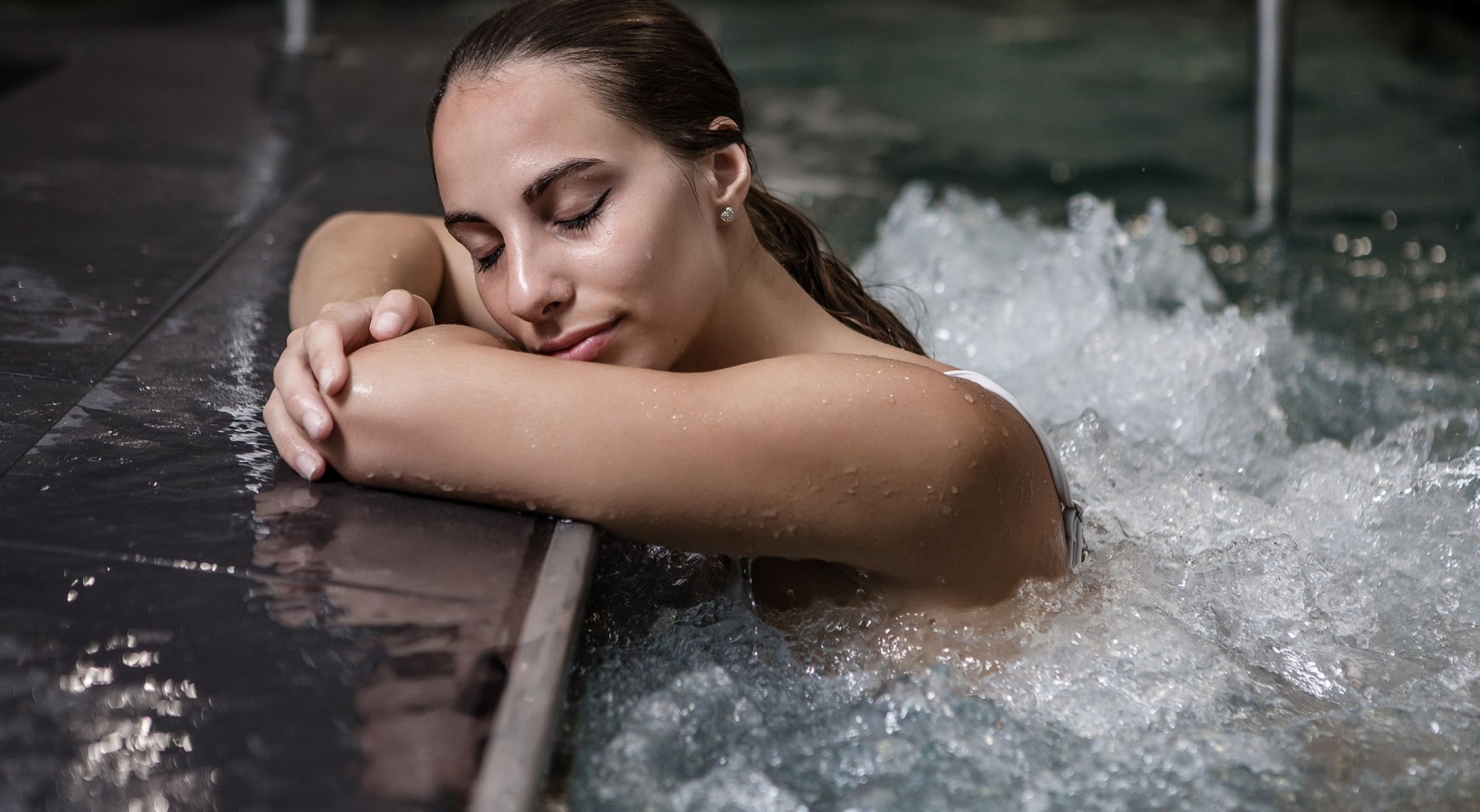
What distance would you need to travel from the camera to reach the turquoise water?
1388mm

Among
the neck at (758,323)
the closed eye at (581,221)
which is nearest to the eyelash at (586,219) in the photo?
the closed eye at (581,221)

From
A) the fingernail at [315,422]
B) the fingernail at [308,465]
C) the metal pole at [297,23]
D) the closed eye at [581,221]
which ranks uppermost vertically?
the closed eye at [581,221]

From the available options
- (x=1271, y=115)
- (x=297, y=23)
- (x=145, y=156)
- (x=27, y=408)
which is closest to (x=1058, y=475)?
(x=27, y=408)

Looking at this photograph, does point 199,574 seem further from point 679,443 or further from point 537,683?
point 679,443

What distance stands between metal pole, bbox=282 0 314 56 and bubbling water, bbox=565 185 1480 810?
2.97m

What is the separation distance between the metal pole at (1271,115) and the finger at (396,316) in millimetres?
2655

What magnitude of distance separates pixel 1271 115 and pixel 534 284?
299 centimetres

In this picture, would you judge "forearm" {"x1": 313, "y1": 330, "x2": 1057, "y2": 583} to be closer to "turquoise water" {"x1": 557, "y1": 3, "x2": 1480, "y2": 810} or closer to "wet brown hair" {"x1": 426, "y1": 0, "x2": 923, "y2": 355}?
"turquoise water" {"x1": 557, "y1": 3, "x2": 1480, "y2": 810}

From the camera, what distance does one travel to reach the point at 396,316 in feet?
4.86

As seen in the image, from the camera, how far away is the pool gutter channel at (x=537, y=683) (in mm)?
1067

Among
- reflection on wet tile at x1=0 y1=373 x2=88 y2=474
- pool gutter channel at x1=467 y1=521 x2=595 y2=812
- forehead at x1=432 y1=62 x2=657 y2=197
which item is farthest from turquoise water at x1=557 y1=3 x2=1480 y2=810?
reflection on wet tile at x1=0 y1=373 x2=88 y2=474

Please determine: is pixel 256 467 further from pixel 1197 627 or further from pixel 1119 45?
pixel 1119 45

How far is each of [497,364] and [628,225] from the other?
9.2 inches

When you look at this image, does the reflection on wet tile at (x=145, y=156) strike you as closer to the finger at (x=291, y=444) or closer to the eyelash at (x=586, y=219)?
the finger at (x=291, y=444)
